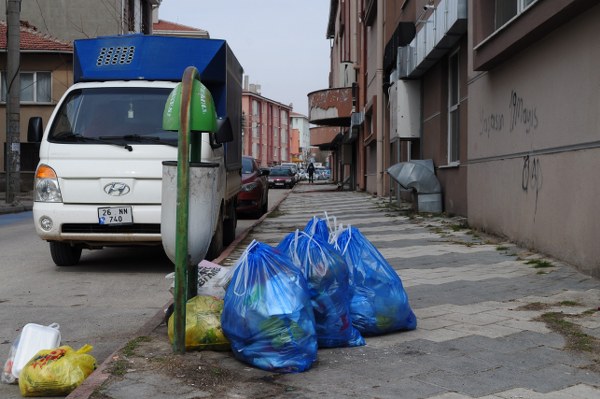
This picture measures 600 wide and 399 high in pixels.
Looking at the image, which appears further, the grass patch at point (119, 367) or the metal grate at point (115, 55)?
the metal grate at point (115, 55)

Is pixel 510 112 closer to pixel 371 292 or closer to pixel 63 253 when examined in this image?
pixel 371 292

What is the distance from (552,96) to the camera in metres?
7.80

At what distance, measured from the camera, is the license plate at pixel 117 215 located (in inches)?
292

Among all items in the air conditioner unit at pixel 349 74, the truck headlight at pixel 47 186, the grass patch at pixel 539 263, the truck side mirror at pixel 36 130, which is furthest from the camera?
the air conditioner unit at pixel 349 74

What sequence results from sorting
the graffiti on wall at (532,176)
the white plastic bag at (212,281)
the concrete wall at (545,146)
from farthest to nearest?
the graffiti on wall at (532,176), the concrete wall at (545,146), the white plastic bag at (212,281)

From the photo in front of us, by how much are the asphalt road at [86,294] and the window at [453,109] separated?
690 cm

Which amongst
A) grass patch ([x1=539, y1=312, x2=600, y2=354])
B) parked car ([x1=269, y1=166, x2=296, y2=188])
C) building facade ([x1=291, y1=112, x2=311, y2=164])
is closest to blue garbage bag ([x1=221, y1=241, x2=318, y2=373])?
grass patch ([x1=539, y1=312, x2=600, y2=354])

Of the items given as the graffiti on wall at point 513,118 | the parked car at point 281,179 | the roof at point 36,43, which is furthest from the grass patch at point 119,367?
the parked car at point 281,179

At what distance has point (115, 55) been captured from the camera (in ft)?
28.3

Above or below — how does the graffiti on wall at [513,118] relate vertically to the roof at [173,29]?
below

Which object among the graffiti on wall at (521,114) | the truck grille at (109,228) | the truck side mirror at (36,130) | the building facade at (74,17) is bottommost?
the truck grille at (109,228)

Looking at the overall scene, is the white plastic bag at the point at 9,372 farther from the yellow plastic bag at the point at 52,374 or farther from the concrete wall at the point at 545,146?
the concrete wall at the point at 545,146

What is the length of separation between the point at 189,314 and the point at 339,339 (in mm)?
921

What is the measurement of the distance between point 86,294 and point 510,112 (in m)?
5.83
